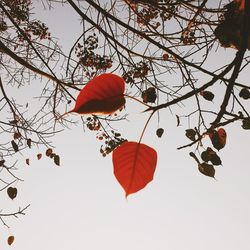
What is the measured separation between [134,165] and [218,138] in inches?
24.1

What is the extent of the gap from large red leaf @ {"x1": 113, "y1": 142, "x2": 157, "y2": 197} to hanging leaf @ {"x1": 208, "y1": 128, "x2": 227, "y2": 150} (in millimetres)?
538

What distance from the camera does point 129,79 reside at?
396 centimetres

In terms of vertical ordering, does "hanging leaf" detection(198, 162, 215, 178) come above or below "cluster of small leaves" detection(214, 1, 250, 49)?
below

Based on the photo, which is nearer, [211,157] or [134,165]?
[134,165]

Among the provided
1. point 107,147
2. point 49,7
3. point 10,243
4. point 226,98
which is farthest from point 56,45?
point 226,98

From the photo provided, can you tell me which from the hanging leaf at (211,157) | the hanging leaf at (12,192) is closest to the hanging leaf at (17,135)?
the hanging leaf at (12,192)

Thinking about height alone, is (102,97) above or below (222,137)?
below

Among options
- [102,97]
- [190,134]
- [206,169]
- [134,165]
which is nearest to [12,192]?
[190,134]

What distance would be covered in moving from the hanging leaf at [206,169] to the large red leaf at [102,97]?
0.70 metres

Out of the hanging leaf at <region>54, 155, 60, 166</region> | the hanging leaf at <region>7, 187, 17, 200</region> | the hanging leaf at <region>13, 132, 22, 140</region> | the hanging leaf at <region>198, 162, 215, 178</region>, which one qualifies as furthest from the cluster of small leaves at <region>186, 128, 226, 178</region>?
the hanging leaf at <region>13, 132, 22, 140</region>

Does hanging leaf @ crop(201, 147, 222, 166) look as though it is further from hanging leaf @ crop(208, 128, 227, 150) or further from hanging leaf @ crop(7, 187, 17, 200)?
hanging leaf @ crop(7, 187, 17, 200)

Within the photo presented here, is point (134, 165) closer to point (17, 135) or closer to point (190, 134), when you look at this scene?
point (190, 134)

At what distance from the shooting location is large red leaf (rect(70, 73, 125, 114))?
2.85 feet

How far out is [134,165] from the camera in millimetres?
1008
